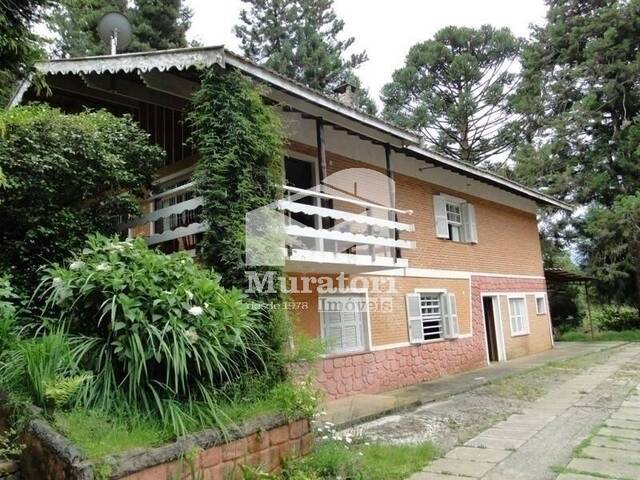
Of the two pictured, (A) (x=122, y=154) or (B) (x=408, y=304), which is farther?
(B) (x=408, y=304)

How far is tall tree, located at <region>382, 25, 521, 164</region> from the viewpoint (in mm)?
28422

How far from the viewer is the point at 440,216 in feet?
41.8

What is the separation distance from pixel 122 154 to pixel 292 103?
9.66 ft

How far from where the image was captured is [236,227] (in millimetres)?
5898

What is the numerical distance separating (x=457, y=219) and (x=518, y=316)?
4.58 meters

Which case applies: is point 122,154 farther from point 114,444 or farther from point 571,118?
point 571,118

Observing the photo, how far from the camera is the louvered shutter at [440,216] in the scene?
41.2ft

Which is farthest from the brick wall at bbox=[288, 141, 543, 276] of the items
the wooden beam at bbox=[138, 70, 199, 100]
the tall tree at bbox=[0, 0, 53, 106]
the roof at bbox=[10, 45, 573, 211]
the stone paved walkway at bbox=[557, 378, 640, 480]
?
the stone paved walkway at bbox=[557, 378, 640, 480]

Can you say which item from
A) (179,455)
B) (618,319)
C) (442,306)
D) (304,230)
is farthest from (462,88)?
(179,455)

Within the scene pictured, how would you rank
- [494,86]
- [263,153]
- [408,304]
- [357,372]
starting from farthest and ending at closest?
[494,86], [408,304], [357,372], [263,153]

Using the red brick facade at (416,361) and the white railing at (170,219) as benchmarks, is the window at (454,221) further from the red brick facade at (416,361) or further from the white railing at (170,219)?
the white railing at (170,219)

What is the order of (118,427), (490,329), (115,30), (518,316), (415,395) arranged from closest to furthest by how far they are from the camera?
(118,427)
(415,395)
(115,30)
(490,329)
(518,316)

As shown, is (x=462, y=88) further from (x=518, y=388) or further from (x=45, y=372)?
(x=45, y=372)

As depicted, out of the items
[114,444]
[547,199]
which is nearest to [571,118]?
[547,199]
